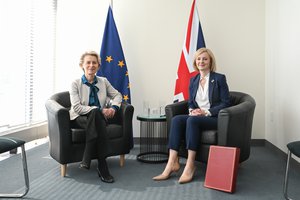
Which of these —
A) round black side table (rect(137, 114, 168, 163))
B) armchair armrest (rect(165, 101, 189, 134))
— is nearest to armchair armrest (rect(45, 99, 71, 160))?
armchair armrest (rect(165, 101, 189, 134))

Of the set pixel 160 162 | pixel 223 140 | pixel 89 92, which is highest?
pixel 89 92

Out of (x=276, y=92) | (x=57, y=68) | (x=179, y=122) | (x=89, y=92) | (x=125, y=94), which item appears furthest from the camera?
(x=57, y=68)

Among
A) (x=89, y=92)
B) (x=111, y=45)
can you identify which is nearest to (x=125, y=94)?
(x=111, y=45)

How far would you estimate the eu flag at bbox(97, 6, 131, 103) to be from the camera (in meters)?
3.55

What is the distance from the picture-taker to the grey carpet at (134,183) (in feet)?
6.63

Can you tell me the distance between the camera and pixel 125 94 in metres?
3.56

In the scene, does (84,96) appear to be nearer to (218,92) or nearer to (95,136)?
(95,136)

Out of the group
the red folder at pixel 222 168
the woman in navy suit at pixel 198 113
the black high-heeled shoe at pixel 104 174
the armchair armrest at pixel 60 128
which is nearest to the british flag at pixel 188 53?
the woman in navy suit at pixel 198 113

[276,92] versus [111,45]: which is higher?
[111,45]

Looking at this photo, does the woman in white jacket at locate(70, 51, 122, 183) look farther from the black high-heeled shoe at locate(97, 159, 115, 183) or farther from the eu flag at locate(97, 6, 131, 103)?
the eu flag at locate(97, 6, 131, 103)

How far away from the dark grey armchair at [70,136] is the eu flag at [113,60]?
2.77 feet

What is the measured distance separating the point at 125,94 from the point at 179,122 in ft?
4.17

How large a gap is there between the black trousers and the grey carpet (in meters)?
0.23

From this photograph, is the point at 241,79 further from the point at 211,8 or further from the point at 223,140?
the point at 223,140
